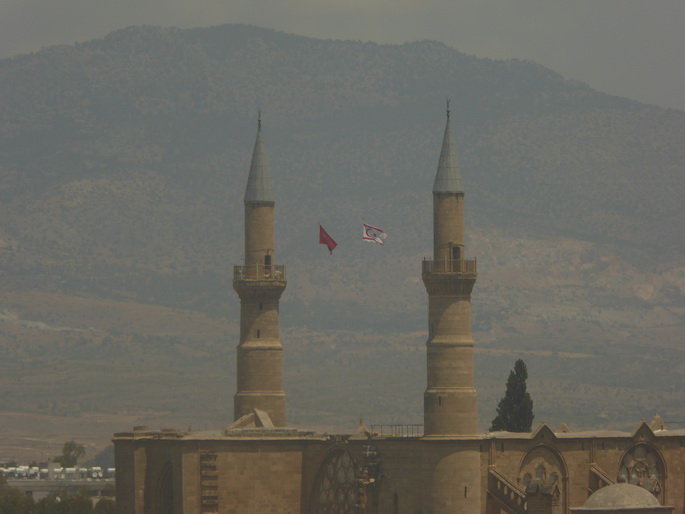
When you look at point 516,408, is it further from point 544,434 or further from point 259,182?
point 544,434

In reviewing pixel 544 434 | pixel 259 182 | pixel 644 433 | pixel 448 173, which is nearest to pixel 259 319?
pixel 259 182

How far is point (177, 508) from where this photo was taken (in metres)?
89.1

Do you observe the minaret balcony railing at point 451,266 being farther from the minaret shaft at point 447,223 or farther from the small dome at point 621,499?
the small dome at point 621,499

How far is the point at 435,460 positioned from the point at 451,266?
7.89m

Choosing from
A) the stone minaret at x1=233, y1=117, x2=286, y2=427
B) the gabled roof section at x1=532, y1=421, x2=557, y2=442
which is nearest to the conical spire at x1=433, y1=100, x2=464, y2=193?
the gabled roof section at x1=532, y1=421, x2=557, y2=442

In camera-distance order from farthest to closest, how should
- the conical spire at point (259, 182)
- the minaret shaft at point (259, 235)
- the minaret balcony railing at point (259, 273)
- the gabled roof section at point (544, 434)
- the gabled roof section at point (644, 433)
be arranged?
1. the conical spire at point (259, 182)
2. the minaret shaft at point (259, 235)
3. the minaret balcony railing at point (259, 273)
4. the gabled roof section at point (644, 433)
5. the gabled roof section at point (544, 434)

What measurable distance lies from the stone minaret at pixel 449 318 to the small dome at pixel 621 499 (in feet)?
43.8

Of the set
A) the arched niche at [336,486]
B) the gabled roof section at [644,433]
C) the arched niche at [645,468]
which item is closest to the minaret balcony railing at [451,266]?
the arched niche at [336,486]

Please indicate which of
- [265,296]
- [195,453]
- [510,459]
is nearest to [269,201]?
[265,296]

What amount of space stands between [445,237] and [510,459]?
30.1 feet

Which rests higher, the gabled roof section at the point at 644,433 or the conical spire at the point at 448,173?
the conical spire at the point at 448,173

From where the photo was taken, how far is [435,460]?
267ft

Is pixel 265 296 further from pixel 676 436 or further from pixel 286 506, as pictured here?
pixel 676 436

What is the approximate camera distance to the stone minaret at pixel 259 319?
97.6m
